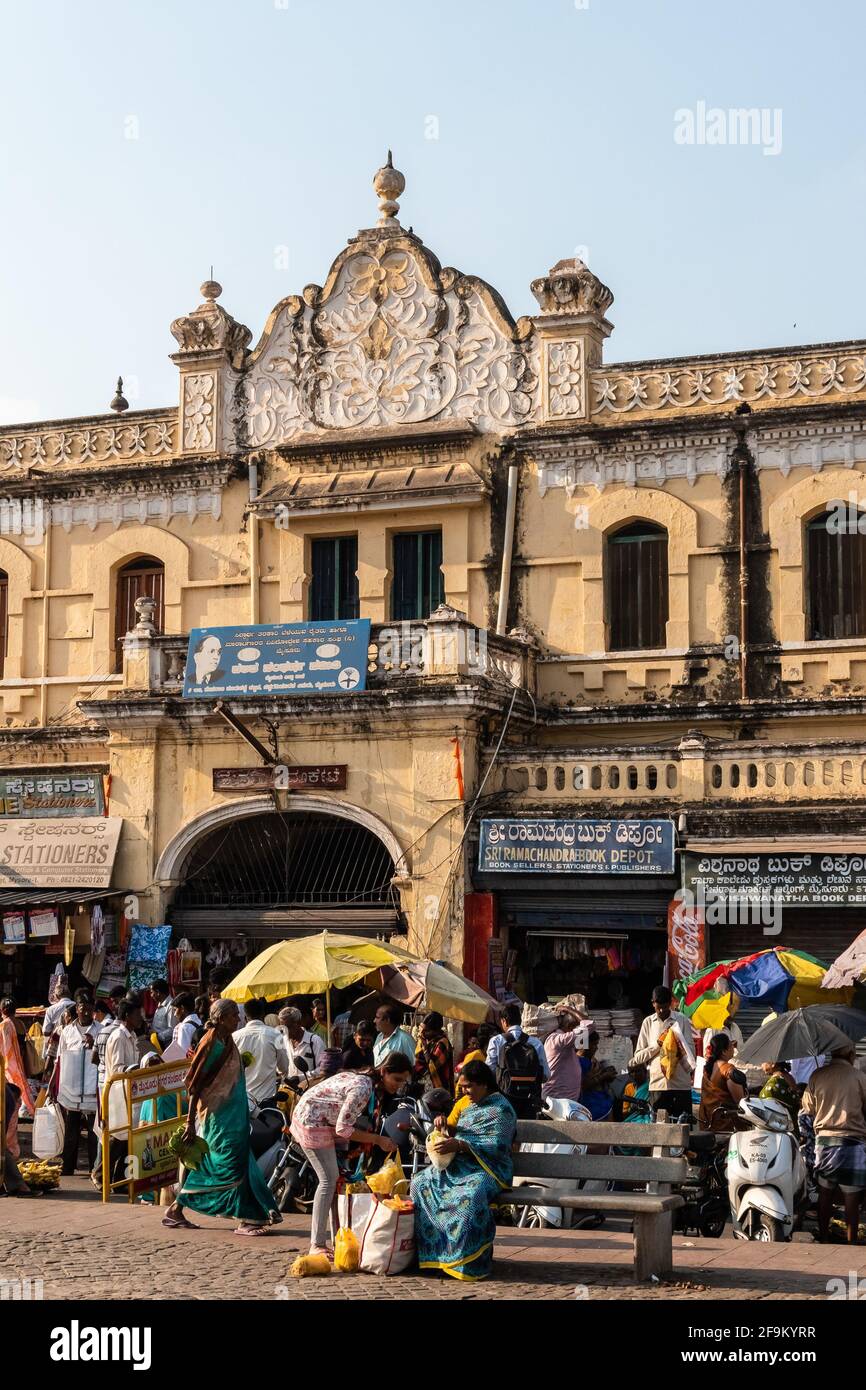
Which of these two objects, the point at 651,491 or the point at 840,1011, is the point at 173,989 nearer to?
the point at 651,491

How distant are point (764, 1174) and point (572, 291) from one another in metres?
13.1

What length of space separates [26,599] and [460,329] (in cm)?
704

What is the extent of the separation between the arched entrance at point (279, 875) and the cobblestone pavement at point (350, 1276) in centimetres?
809

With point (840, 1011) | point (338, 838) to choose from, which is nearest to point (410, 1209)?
point (840, 1011)

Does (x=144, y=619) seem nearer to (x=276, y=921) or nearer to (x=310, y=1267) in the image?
(x=276, y=921)

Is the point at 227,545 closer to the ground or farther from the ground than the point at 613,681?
farther from the ground

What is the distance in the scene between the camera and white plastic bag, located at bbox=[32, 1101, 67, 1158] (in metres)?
15.6

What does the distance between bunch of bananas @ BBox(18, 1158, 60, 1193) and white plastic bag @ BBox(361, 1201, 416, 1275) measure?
4.76 metres

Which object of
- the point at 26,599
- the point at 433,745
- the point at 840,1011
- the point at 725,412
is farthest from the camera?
the point at 26,599

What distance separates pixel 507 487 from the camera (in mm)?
22250

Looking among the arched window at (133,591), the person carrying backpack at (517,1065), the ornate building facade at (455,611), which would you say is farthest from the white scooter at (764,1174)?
the arched window at (133,591)

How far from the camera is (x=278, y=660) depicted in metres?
20.7

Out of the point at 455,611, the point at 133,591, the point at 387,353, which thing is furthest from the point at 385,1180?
the point at 133,591

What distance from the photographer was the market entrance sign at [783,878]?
18.2m
